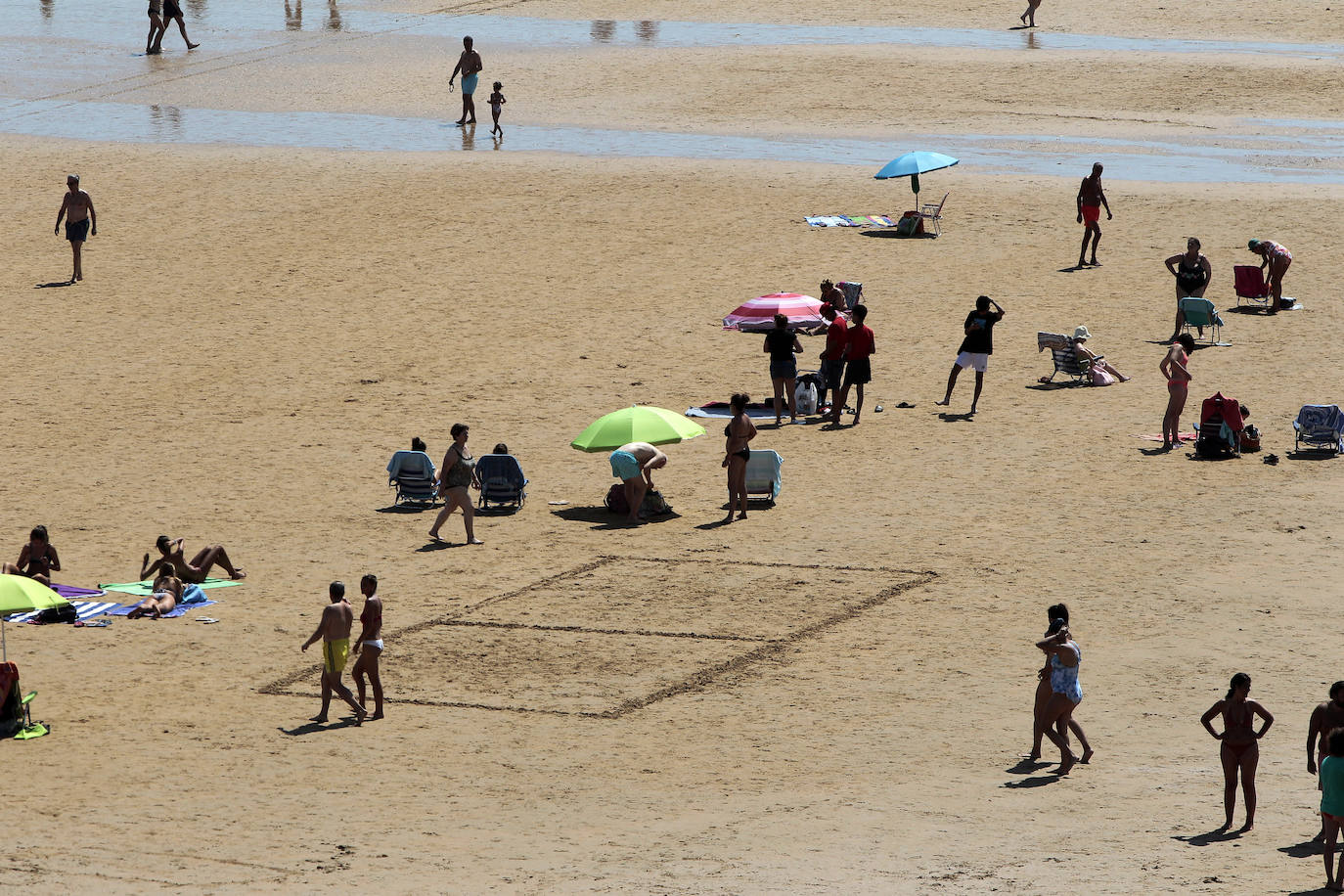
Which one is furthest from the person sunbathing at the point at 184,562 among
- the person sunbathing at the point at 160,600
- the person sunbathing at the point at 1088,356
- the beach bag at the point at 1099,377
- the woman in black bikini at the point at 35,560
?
the beach bag at the point at 1099,377

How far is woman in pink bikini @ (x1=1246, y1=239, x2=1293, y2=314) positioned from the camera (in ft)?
83.6

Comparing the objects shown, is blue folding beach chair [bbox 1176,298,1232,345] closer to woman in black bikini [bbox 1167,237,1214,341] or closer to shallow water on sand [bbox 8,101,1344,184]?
woman in black bikini [bbox 1167,237,1214,341]

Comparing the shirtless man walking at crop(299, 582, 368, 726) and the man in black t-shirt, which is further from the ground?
the man in black t-shirt

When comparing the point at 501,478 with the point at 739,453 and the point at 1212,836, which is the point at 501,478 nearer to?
the point at 739,453

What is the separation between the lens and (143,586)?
54.2ft

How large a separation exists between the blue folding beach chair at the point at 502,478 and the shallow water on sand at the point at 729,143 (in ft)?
57.4

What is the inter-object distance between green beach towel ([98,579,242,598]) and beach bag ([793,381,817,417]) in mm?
8270

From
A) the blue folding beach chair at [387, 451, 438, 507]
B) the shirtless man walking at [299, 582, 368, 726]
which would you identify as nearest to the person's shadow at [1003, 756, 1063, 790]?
the shirtless man walking at [299, 582, 368, 726]

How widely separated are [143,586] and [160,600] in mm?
804

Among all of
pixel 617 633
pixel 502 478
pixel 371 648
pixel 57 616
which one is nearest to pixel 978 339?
pixel 502 478

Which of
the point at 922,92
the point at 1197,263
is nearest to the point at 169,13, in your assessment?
the point at 922,92

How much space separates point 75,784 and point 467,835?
291 cm

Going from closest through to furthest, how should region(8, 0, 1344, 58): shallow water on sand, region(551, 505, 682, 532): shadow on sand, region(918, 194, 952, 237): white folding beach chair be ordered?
1. region(551, 505, 682, 532): shadow on sand
2. region(918, 194, 952, 237): white folding beach chair
3. region(8, 0, 1344, 58): shallow water on sand

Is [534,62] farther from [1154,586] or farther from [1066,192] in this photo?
[1154,586]
